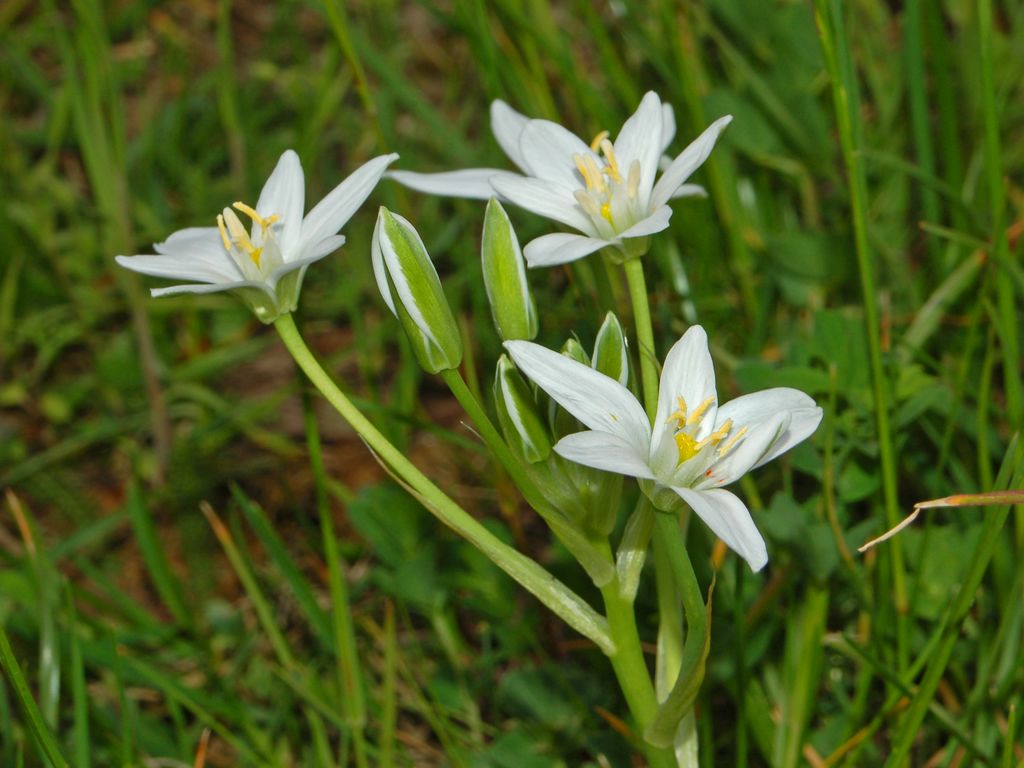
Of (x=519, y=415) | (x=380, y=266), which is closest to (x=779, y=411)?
(x=519, y=415)

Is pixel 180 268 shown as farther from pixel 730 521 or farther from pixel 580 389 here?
pixel 730 521

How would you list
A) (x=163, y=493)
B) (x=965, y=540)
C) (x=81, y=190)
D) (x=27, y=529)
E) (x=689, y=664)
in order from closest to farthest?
(x=689, y=664), (x=965, y=540), (x=27, y=529), (x=163, y=493), (x=81, y=190)

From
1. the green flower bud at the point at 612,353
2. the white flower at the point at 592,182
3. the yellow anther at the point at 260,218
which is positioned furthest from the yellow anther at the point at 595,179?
the yellow anther at the point at 260,218

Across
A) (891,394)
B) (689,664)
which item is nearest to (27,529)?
(689,664)

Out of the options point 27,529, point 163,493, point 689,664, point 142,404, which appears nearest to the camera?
point 689,664

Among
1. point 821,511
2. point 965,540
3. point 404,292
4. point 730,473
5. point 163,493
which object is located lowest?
point 965,540

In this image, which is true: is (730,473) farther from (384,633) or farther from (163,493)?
(163,493)

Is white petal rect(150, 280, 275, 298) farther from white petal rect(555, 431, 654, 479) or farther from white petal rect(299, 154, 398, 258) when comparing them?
white petal rect(555, 431, 654, 479)
